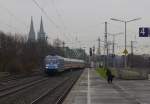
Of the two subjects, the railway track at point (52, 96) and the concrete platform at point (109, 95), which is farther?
the railway track at point (52, 96)

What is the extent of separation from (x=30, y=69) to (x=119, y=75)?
28319 mm

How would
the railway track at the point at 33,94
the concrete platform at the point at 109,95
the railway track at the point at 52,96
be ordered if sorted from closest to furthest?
the concrete platform at the point at 109,95 < the railway track at the point at 52,96 < the railway track at the point at 33,94

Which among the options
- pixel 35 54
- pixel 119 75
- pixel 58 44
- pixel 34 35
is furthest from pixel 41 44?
pixel 119 75

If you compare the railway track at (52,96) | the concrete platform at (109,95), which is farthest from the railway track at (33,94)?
the concrete platform at (109,95)

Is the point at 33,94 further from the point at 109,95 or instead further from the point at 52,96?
the point at 109,95

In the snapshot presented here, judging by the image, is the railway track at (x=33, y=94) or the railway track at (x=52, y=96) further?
the railway track at (x=33, y=94)

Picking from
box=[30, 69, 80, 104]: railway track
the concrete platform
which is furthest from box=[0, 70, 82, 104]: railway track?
the concrete platform

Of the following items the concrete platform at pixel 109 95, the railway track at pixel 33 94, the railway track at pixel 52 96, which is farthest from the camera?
the railway track at pixel 33 94

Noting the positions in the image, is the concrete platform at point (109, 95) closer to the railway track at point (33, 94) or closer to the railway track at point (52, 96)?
the railway track at point (52, 96)

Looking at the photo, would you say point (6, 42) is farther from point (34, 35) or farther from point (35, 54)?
point (34, 35)

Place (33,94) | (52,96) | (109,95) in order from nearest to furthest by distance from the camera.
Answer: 1. (109,95)
2. (52,96)
3. (33,94)

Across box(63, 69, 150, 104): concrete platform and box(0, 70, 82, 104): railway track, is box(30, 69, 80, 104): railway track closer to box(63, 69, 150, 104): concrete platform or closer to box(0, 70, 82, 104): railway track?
box(0, 70, 82, 104): railway track

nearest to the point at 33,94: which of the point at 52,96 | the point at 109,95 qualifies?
the point at 52,96

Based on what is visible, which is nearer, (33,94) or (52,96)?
(52,96)
